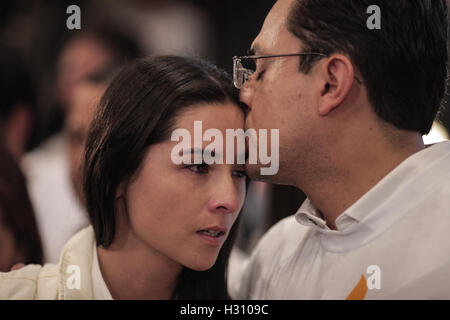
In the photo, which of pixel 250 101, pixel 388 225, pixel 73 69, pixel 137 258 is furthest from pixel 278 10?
pixel 73 69

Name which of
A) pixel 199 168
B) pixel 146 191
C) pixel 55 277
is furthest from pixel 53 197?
pixel 199 168

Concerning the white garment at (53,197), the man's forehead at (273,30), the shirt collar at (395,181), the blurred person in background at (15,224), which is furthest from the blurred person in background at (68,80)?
the shirt collar at (395,181)

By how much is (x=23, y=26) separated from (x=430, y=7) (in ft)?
6.00

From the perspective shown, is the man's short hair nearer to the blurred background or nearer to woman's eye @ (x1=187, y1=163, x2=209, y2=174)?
the blurred background

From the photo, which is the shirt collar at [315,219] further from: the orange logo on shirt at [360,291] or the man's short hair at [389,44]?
the man's short hair at [389,44]

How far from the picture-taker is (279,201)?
A: 6.71 ft

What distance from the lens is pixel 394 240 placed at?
133cm

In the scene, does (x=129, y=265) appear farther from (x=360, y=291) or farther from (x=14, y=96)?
(x=14, y=96)

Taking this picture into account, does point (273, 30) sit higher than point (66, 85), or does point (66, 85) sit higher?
point (273, 30)

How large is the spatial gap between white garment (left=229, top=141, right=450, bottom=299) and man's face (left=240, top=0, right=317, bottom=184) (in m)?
0.22

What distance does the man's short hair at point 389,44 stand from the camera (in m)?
1.34

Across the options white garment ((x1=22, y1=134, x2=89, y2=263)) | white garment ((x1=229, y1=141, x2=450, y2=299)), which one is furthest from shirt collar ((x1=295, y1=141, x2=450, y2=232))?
white garment ((x1=22, y1=134, x2=89, y2=263))

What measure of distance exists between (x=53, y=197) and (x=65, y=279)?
0.71m

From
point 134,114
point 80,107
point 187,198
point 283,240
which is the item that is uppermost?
point 134,114
